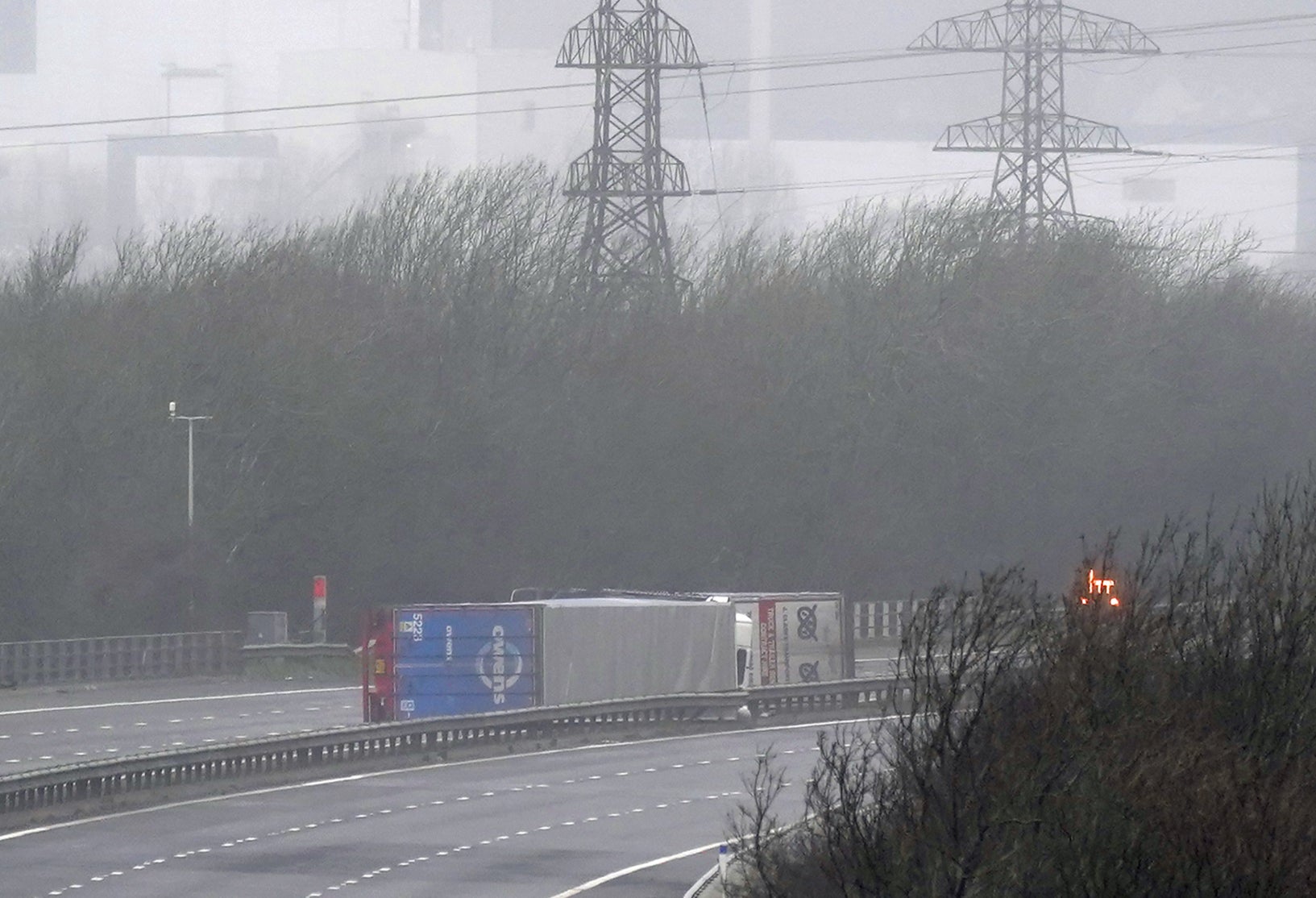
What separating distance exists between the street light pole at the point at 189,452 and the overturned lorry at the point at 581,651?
13.1 m

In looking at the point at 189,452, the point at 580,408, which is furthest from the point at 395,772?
the point at 580,408

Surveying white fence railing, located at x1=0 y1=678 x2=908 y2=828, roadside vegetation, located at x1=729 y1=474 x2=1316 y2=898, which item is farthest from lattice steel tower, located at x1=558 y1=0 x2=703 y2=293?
roadside vegetation, located at x1=729 y1=474 x2=1316 y2=898

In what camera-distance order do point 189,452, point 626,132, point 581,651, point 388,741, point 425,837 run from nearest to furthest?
point 425,837, point 388,741, point 581,651, point 189,452, point 626,132

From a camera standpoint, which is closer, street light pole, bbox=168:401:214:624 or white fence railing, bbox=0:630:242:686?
white fence railing, bbox=0:630:242:686

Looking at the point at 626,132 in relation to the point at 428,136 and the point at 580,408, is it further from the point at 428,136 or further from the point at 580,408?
the point at 428,136

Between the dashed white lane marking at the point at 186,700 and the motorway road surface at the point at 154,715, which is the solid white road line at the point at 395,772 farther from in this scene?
the dashed white lane marking at the point at 186,700

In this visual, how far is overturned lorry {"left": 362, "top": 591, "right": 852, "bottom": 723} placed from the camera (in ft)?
117

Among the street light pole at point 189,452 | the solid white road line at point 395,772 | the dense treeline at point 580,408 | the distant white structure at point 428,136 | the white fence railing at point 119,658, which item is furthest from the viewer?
the distant white structure at point 428,136

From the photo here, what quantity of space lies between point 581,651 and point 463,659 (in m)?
2.27

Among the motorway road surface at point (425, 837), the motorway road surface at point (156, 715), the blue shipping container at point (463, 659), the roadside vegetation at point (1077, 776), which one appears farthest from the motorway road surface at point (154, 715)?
the roadside vegetation at point (1077, 776)

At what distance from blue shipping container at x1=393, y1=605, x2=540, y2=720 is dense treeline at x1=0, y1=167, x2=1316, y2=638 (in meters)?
17.3

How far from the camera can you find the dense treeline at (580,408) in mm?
53750

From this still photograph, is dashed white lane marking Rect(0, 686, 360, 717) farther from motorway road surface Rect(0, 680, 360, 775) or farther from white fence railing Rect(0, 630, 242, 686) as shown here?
white fence railing Rect(0, 630, 242, 686)

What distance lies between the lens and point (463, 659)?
36250 millimetres
